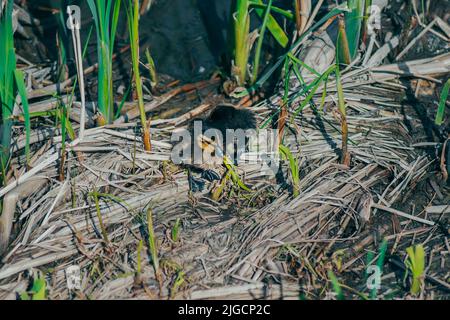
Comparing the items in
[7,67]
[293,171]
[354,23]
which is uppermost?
[354,23]

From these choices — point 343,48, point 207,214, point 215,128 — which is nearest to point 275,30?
point 343,48

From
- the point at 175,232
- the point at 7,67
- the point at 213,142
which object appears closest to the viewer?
the point at 175,232

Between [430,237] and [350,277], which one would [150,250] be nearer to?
[350,277]

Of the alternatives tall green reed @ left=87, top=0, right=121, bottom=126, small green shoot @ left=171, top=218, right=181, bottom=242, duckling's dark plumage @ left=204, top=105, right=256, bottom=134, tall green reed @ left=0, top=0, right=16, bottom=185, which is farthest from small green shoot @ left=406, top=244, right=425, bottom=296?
tall green reed @ left=0, top=0, right=16, bottom=185

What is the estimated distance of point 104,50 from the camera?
2418mm

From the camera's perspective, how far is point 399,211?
7.64 ft

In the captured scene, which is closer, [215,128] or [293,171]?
[293,171]

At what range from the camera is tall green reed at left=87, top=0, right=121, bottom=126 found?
7.68 ft

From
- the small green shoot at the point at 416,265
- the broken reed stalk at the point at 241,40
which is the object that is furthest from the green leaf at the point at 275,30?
the small green shoot at the point at 416,265

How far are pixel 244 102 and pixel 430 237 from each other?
1121 millimetres

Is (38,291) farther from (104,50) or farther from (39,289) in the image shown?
(104,50)

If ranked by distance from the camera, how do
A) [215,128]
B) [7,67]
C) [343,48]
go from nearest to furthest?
[7,67] → [215,128] → [343,48]

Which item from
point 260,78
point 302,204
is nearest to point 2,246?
point 302,204

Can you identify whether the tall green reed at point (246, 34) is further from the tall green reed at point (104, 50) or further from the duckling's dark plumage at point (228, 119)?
the tall green reed at point (104, 50)
